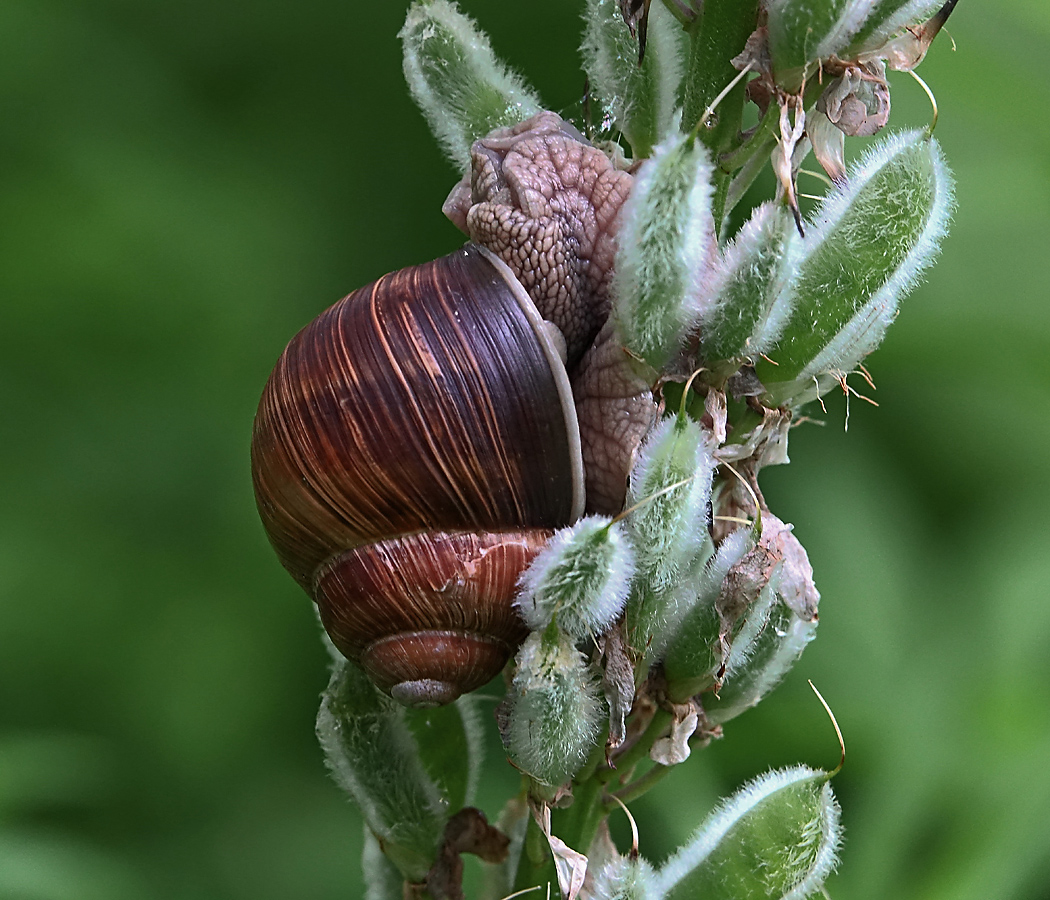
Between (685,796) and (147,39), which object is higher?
(147,39)

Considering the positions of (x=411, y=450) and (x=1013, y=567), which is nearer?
(x=411, y=450)

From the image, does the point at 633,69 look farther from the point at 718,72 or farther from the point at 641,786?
the point at 641,786

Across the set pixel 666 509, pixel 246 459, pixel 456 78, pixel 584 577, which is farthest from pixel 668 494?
pixel 246 459

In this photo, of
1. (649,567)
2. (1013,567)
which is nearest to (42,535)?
(649,567)

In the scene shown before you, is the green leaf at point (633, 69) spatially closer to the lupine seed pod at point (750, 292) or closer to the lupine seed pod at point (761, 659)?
the lupine seed pod at point (750, 292)

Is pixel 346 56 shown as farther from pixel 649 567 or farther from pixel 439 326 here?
pixel 649 567

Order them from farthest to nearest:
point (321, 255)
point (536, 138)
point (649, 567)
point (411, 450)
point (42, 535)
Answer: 1. point (321, 255)
2. point (42, 535)
3. point (536, 138)
4. point (411, 450)
5. point (649, 567)

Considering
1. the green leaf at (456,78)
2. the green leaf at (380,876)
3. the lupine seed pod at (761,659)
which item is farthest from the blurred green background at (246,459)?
the green leaf at (456,78)
